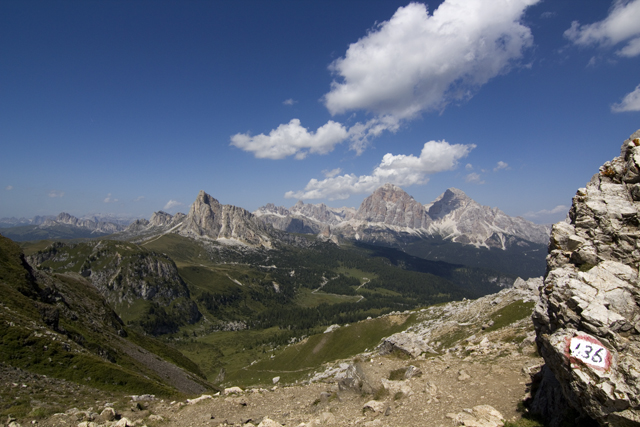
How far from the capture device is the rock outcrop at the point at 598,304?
1159 cm

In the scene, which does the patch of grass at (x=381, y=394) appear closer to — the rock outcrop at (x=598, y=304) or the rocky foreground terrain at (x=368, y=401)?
the rocky foreground terrain at (x=368, y=401)

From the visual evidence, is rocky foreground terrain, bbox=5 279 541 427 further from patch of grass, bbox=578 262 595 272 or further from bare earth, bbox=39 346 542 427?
patch of grass, bbox=578 262 595 272

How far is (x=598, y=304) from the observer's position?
12.9m

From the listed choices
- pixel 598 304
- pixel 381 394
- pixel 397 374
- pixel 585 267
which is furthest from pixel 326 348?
pixel 598 304

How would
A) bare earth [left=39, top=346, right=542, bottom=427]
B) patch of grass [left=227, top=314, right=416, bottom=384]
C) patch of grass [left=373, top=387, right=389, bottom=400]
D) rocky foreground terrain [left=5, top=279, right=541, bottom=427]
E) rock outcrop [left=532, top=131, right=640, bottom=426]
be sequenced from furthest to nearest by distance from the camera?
patch of grass [left=227, top=314, right=416, bottom=384] → patch of grass [left=373, top=387, right=389, bottom=400] → bare earth [left=39, top=346, right=542, bottom=427] → rocky foreground terrain [left=5, top=279, right=541, bottom=427] → rock outcrop [left=532, top=131, right=640, bottom=426]

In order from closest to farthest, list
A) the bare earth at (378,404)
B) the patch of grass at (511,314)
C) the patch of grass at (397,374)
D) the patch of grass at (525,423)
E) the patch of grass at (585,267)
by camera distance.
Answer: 1. the patch of grass at (585,267)
2. the patch of grass at (525,423)
3. the bare earth at (378,404)
4. the patch of grass at (397,374)
5. the patch of grass at (511,314)

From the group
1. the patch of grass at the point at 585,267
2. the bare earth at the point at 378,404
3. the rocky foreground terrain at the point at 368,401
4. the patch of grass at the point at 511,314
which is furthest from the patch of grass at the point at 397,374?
the patch of grass at the point at 511,314

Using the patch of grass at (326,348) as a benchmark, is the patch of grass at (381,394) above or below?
above

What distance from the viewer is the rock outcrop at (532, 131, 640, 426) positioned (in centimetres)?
1159

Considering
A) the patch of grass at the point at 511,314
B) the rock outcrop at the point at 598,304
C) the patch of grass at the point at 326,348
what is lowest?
the patch of grass at the point at 326,348

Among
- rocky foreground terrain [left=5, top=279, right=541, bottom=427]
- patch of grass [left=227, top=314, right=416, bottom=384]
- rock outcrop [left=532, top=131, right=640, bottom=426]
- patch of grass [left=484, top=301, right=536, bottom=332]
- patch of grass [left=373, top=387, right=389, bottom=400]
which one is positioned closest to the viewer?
rock outcrop [left=532, top=131, right=640, bottom=426]

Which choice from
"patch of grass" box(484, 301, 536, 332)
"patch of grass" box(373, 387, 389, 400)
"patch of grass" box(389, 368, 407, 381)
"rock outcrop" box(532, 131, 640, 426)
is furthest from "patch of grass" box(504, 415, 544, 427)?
"patch of grass" box(484, 301, 536, 332)

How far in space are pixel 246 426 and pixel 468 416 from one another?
15.3 meters

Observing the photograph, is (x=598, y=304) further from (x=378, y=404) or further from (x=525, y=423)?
(x=378, y=404)
